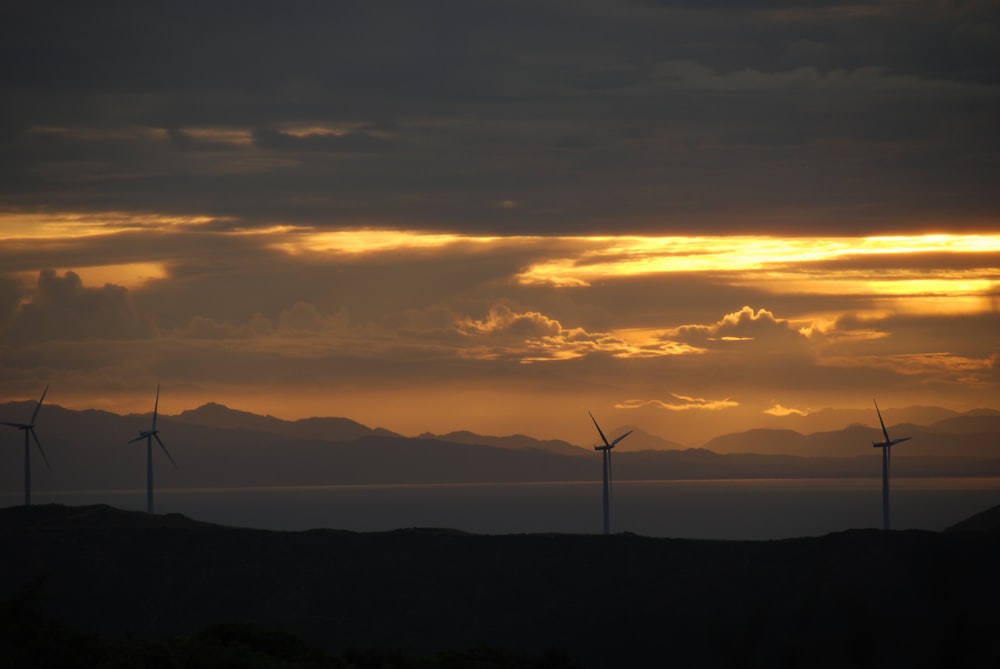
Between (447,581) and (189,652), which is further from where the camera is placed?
(447,581)

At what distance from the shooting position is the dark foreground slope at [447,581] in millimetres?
89625

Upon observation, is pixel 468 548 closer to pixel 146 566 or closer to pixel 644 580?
pixel 644 580

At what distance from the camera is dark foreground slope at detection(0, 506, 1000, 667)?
89.6 meters

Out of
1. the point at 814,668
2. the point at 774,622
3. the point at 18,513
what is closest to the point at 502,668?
the point at 774,622

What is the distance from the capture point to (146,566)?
11569cm

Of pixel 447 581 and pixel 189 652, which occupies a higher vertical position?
pixel 189 652

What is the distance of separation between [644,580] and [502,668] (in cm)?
4920

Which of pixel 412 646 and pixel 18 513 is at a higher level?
pixel 18 513

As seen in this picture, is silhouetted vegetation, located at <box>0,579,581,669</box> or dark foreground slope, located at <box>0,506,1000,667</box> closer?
silhouetted vegetation, located at <box>0,579,581,669</box>

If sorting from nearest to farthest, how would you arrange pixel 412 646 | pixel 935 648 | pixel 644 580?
1. pixel 935 648
2. pixel 412 646
3. pixel 644 580

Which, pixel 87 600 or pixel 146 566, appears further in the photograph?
pixel 146 566

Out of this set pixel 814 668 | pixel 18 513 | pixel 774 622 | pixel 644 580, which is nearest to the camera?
pixel 814 668

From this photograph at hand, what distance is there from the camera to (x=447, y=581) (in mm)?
108375

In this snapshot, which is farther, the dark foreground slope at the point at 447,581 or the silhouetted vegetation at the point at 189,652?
the dark foreground slope at the point at 447,581
